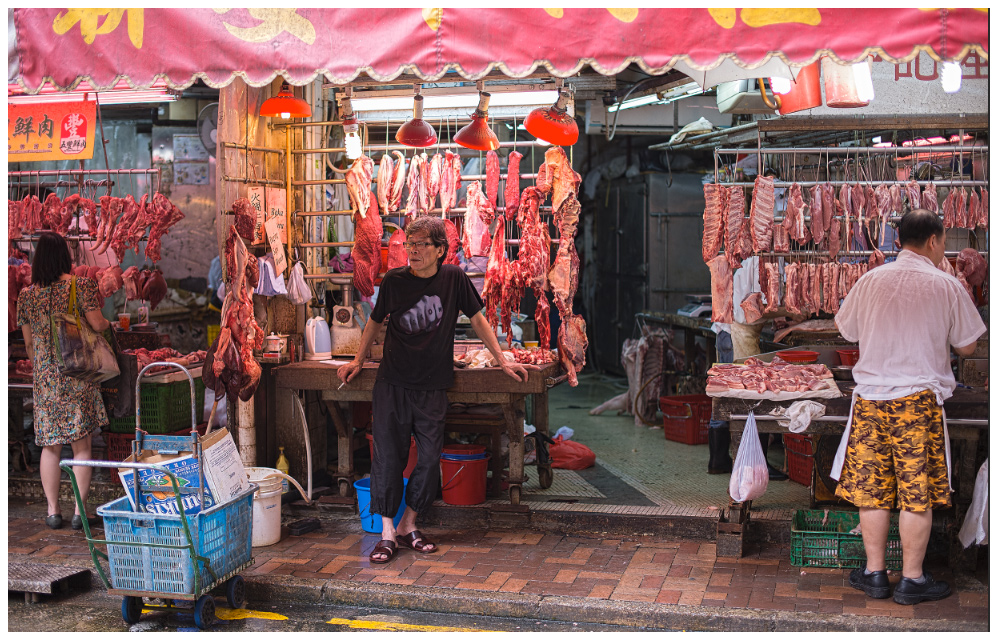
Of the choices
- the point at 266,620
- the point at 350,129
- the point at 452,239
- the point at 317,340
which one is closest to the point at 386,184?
the point at 350,129

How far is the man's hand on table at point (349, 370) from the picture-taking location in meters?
6.57

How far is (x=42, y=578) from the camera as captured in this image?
571 centimetres

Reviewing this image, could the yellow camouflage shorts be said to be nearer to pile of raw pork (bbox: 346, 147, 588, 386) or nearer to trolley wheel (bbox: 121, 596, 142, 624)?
pile of raw pork (bbox: 346, 147, 588, 386)

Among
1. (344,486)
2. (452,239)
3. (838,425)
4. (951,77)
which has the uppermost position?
(951,77)

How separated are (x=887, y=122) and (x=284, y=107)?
15.1 feet

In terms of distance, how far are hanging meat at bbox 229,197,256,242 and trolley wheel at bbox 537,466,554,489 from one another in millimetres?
3017

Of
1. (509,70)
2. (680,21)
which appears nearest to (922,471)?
(680,21)

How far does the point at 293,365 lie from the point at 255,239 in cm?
102

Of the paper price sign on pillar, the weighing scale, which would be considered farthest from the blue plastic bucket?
the weighing scale

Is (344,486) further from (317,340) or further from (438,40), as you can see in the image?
(438,40)

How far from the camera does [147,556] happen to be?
16.5ft

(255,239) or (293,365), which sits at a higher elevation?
(255,239)

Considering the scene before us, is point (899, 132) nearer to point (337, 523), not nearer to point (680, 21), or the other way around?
point (680, 21)

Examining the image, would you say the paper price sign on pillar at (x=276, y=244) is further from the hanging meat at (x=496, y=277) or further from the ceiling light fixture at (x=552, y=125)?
the ceiling light fixture at (x=552, y=125)
